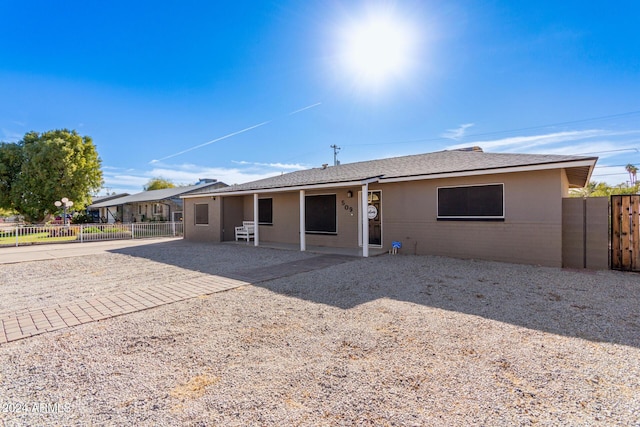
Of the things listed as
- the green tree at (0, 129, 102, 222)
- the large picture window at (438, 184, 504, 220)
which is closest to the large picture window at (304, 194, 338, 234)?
the large picture window at (438, 184, 504, 220)

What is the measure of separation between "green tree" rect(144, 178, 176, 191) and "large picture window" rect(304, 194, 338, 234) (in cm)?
4339

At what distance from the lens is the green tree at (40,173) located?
23703 millimetres

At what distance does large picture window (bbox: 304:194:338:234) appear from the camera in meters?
12.0

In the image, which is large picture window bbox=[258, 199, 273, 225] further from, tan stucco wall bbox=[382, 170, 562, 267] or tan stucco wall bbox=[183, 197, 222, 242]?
tan stucco wall bbox=[382, 170, 562, 267]

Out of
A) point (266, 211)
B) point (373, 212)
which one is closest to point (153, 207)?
point (266, 211)

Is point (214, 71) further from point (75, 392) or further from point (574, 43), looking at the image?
point (574, 43)

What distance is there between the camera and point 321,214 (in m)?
12.5

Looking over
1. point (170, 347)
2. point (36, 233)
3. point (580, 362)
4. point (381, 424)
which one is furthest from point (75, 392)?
point (36, 233)

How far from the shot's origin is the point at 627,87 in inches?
544

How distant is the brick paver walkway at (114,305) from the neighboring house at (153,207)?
17.6 metres

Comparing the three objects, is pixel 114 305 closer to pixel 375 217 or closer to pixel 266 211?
pixel 375 217

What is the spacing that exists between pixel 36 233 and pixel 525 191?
21590mm

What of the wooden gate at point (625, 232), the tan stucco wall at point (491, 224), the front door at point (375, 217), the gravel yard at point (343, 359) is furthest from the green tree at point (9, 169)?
the wooden gate at point (625, 232)

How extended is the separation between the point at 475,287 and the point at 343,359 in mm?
3818
